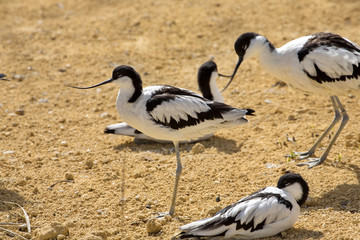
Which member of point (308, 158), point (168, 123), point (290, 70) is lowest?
point (308, 158)

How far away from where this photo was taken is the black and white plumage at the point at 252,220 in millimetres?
4207

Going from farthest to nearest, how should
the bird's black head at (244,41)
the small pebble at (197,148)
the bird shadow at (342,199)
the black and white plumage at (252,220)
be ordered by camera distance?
the small pebble at (197,148), the bird's black head at (244,41), the bird shadow at (342,199), the black and white plumage at (252,220)

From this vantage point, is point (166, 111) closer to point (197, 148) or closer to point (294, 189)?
point (197, 148)

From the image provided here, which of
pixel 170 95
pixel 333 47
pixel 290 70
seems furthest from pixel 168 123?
pixel 333 47

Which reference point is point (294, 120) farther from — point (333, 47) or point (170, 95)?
point (170, 95)

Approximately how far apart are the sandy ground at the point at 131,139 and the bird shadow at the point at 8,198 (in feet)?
0.05

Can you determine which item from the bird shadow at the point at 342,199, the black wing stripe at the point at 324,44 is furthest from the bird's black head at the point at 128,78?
the bird shadow at the point at 342,199

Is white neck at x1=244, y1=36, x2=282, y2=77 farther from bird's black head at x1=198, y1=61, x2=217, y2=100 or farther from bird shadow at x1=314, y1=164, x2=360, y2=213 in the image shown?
bird shadow at x1=314, y1=164, x2=360, y2=213

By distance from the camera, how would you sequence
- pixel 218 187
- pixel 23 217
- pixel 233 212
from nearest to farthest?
pixel 233 212 < pixel 23 217 < pixel 218 187

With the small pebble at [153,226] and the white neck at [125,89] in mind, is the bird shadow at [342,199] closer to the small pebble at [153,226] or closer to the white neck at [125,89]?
the small pebble at [153,226]

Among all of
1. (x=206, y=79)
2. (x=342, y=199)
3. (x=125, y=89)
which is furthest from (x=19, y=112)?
(x=342, y=199)

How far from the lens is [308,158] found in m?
5.82

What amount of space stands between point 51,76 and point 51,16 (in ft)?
8.58

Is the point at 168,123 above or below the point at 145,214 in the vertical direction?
above
